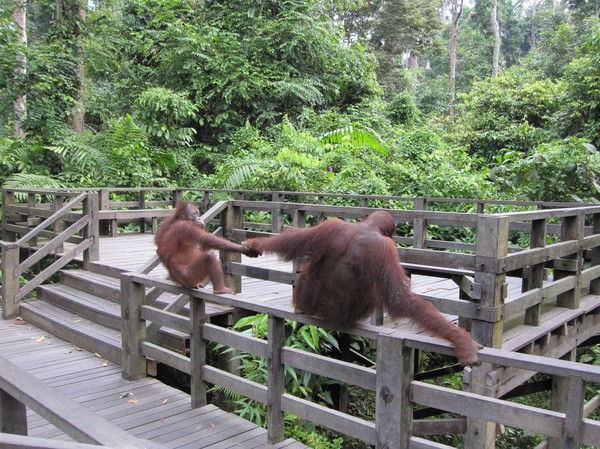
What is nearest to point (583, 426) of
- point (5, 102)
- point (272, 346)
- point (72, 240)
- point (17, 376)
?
point (272, 346)

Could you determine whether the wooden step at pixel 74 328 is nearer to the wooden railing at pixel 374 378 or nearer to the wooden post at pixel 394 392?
the wooden railing at pixel 374 378

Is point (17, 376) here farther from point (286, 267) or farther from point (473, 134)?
point (473, 134)

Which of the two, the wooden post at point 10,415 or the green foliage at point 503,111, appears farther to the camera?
the green foliage at point 503,111

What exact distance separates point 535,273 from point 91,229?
19.8ft

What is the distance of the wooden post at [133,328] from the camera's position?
4.92 m

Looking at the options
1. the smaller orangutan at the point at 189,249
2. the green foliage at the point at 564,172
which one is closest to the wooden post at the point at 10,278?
the smaller orangutan at the point at 189,249

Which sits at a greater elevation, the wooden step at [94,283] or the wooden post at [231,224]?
the wooden post at [231,224]

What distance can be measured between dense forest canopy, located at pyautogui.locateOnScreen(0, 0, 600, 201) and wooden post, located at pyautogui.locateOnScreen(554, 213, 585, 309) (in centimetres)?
322

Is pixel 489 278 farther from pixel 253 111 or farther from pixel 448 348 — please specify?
pixel 253 111

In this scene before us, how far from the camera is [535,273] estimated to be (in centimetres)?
461

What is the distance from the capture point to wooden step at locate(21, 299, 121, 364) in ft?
18.6

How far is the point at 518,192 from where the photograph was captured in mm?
9461

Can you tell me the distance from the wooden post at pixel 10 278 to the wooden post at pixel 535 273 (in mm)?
6319

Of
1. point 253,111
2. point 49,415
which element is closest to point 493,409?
point 49,415
